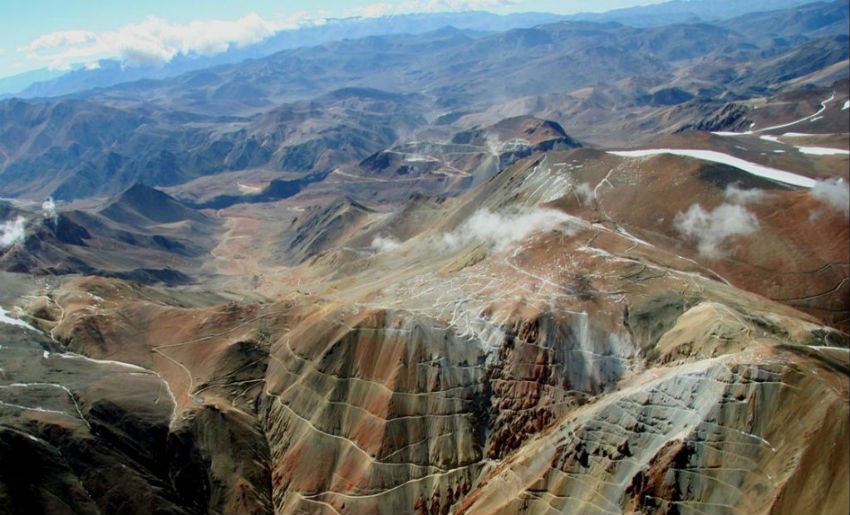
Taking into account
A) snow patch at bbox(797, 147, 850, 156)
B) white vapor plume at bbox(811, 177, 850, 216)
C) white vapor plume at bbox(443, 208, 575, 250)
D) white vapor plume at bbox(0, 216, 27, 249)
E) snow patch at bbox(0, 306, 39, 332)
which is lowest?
white vapor plume at bbox(0, 216, 27, 249)

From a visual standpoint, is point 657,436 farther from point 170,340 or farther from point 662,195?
point 170,340

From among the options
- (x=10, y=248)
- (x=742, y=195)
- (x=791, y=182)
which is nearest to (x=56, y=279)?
(x=10, y=248)

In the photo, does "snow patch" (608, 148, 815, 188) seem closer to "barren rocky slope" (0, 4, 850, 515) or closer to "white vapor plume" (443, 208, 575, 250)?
"barren rocky slope" (0, 4, 850, 515)

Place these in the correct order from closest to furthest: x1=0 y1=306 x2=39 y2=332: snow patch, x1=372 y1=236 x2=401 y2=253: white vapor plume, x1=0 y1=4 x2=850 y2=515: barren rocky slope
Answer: x1=0 y1=4 x2=850 y2=515: barren rocky slope
x1=0 y1=306 x2=39 y2=332: snow patch
x1=372 y1=236 x2=401 y2=253: white vapor plume

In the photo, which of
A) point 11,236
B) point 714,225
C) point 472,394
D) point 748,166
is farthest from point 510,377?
point 11,236

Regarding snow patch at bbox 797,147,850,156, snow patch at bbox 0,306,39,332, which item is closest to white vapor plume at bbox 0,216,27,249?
snow patch at bbox 0,306,39,332

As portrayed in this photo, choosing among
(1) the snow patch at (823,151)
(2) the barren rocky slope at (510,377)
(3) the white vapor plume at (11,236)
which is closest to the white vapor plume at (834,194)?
(2) the barren rocky slope at (510,377)
